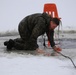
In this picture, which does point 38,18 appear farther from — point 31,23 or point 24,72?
point 24,72

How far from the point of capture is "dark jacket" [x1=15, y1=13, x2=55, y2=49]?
192 inches

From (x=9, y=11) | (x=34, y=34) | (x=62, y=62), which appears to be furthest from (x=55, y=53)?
(x=9, y=11)

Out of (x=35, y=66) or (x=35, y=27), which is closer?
(x=35, y=66)

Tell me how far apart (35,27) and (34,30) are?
0.07 metres

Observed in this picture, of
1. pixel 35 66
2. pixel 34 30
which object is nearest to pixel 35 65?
pixel 35 66

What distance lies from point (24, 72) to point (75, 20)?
276 inches

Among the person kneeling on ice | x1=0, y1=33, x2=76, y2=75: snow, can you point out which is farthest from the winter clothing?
x1=0, y1=33, x2=76, y2=75: snow

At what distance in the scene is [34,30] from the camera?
4871mm

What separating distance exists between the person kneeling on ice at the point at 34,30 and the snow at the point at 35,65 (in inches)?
22.0

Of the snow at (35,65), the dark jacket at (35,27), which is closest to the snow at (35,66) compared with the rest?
the snow at (35,65)

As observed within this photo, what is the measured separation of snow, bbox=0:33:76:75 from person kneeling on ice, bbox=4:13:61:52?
1.83ft

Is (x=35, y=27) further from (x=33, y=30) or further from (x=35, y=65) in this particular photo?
(x=35, y=65)

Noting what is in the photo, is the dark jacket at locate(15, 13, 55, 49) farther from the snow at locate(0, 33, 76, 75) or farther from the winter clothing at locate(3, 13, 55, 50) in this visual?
the snow at locate(0, 33, 76, 75)

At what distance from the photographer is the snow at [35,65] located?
11.3 feet
